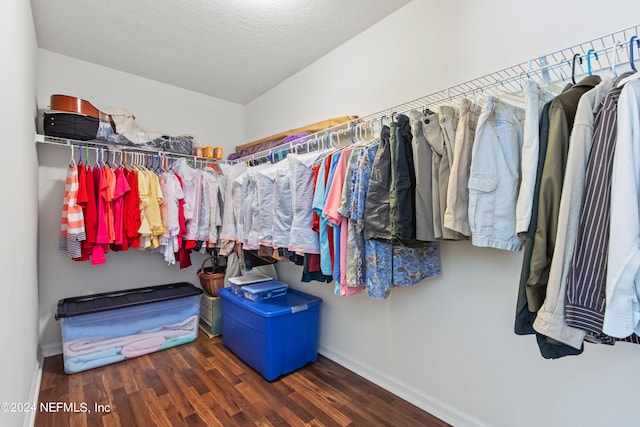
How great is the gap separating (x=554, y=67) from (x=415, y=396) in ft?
6.13

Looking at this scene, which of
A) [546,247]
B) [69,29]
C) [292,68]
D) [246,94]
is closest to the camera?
[546,247]

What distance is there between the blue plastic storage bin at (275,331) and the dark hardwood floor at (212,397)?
9 cm

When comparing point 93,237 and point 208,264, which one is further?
point 208,264

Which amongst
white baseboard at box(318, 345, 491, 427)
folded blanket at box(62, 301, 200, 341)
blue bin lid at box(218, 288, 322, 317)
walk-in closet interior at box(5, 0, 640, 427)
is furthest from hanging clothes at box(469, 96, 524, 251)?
folded blanket at box(62, 301, 200, 341)

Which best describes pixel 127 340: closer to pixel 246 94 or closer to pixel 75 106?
pixel 75 106

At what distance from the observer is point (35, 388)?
1856 millimetres

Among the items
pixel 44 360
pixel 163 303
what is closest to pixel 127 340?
pixel 163 303

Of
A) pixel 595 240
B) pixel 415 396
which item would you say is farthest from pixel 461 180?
pixel 415 396

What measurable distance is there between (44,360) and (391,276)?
9.43 ft

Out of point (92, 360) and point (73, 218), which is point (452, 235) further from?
point (92, 360)

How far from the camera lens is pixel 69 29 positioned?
2.14 meters

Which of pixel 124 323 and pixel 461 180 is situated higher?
pixel 461 180

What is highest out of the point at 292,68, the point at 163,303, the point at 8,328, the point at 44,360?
the point at 292,68

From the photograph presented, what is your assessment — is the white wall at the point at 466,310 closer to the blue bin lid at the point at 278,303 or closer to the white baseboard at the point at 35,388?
the blue bin lid at the point at 278,303
